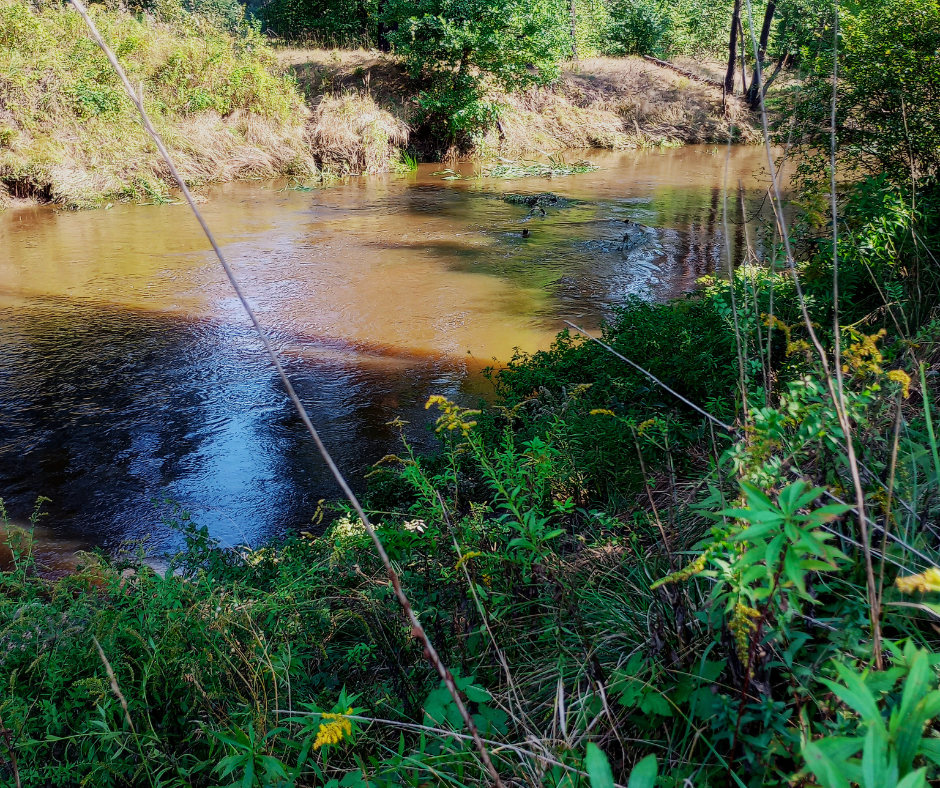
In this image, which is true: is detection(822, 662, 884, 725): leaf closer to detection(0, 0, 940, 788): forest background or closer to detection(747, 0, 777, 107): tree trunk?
detection(0, 0, 940, 788): forest background

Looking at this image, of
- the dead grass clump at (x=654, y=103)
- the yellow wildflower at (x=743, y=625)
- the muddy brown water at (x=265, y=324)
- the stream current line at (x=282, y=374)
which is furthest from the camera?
the dead grass clump at (x=654, y=103)

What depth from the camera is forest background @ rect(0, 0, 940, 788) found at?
143cm

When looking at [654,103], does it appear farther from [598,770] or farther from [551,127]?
[598,770]

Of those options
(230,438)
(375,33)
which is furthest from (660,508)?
(375,33)

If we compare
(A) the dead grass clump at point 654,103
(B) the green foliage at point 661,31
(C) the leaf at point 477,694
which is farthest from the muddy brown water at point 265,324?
(B) the green foliage at point 661,31

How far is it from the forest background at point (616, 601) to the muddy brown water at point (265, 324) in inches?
46.3

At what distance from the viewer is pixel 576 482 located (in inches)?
134

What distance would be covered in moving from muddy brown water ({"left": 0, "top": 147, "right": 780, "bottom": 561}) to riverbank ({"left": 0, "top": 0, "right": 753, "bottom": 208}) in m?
1.14

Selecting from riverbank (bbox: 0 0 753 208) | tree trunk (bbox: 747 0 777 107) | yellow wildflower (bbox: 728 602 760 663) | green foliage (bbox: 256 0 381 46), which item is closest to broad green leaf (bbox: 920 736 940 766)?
yellow wildflower (bbox: 728 602 760 663)

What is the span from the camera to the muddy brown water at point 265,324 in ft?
16.5

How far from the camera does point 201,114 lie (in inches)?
652

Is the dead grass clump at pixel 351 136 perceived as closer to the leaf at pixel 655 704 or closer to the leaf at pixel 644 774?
the leaf at pixel 655 704

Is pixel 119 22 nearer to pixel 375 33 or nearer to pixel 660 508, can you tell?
pixel 375 33

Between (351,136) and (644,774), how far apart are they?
17777 millimetres
